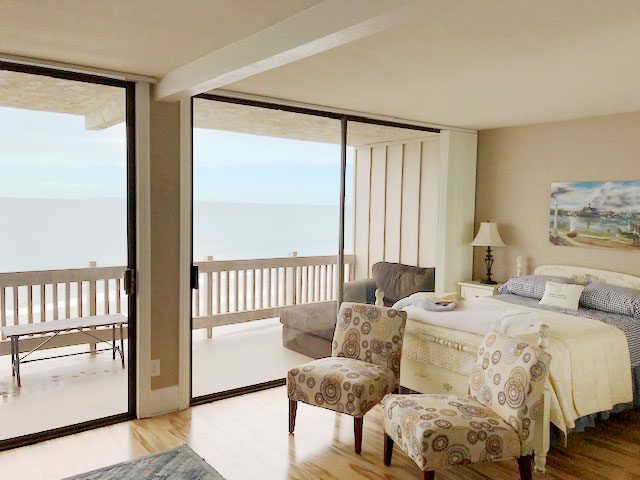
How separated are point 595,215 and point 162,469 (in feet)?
13.4

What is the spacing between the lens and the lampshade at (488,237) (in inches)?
215

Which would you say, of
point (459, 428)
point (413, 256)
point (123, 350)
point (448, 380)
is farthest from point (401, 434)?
point (413, 256)

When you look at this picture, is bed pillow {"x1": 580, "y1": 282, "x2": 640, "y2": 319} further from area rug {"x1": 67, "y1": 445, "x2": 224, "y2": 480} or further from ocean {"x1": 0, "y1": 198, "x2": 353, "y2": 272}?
area rug {"x1": 67, "y1": 445, "x2": 224, "y2": 480}

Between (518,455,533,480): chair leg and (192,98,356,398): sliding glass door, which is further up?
(192,98,356,398): sliding glass door

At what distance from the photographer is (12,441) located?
3326 millimetres

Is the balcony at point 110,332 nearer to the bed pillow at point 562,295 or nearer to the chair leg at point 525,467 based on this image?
the bed pillow at point 562,295

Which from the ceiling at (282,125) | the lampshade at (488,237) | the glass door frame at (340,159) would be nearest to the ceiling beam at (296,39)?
the ceiling at (282,125)

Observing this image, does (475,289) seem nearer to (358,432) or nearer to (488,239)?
(488,239)

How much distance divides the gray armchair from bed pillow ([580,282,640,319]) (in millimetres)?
1653

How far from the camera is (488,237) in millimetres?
5477

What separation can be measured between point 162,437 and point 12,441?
0.89 m

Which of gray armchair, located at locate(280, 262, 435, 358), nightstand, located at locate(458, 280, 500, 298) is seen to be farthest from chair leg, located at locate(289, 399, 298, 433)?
nightstand, located at locate(458, 280, 500, 298)

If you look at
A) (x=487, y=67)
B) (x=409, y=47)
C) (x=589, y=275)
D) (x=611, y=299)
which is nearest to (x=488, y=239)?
(x=589, y=275)

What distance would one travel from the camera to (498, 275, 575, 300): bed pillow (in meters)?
4.69
